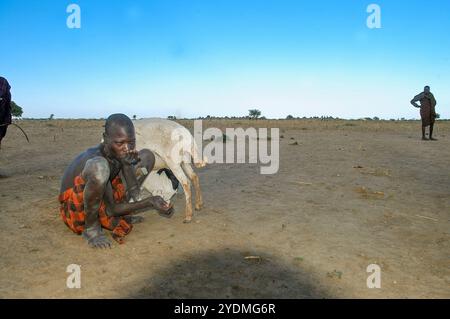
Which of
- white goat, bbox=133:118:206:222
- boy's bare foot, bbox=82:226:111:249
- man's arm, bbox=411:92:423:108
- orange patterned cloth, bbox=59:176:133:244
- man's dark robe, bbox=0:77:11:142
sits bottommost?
boy's bare foot, bbox=82:226:111:249

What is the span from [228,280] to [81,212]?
1.80 metres

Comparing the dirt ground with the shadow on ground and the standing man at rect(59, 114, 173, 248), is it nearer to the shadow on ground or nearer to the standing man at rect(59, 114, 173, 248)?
the shadow on ground

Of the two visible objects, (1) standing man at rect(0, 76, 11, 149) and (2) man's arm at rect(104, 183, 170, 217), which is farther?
(1) standing man at rect(0, 76, 11, 149)

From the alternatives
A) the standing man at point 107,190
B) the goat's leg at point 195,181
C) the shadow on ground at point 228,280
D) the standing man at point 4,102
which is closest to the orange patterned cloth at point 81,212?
the standing man at point 107,190

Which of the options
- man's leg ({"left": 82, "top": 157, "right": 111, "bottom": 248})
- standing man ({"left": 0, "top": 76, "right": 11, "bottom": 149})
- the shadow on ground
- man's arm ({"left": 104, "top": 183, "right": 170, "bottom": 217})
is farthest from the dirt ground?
standing man ({"left": 0, "top": 76, "right": 11, "bottom": 149})

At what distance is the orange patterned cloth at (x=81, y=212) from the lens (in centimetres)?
428

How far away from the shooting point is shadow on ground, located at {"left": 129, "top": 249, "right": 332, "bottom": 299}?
A: 3404mm

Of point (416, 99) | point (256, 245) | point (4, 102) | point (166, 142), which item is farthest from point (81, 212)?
point (416, 99)

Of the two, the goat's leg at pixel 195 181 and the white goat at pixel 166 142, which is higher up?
the white goat at pixel 166 142

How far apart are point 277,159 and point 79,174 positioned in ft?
23.6

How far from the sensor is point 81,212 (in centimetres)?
438

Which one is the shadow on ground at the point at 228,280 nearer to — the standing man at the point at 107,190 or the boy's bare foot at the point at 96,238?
the standing man at the point at 107,190

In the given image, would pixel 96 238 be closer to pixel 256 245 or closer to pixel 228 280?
pixel 228 280
